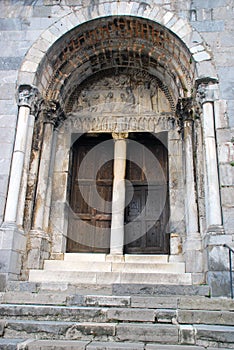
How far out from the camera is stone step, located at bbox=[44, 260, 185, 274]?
231 inches

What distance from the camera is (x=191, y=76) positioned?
→ 21.7 ft

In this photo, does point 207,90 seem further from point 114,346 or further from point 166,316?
point 114,346

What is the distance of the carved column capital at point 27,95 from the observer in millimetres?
6281

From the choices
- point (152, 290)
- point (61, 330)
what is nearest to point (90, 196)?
point (152, 290)

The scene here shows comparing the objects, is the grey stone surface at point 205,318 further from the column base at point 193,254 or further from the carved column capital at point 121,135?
the carved column capital at point 121,135

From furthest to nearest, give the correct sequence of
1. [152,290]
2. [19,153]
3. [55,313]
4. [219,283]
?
[19,153]
[219,283]
[152,290]
[55,313]

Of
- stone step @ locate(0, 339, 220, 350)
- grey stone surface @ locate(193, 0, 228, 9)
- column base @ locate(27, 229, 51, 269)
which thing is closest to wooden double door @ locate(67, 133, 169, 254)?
column base @ locate(27, 229, 51, 269)

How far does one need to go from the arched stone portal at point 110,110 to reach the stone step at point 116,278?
1.15 ft

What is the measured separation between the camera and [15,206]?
568 centimetres

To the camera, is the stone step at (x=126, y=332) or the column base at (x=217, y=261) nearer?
the stone step at (x=126, y=332)

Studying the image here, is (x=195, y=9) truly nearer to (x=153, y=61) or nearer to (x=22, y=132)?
(x=153, y=61)

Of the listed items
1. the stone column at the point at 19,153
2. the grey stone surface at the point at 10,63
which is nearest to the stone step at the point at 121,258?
the stone column at the point at 19,153

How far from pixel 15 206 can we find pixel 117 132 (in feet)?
9.44

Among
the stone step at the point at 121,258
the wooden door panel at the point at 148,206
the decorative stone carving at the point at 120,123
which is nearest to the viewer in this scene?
the stone step at the point at 121,258
